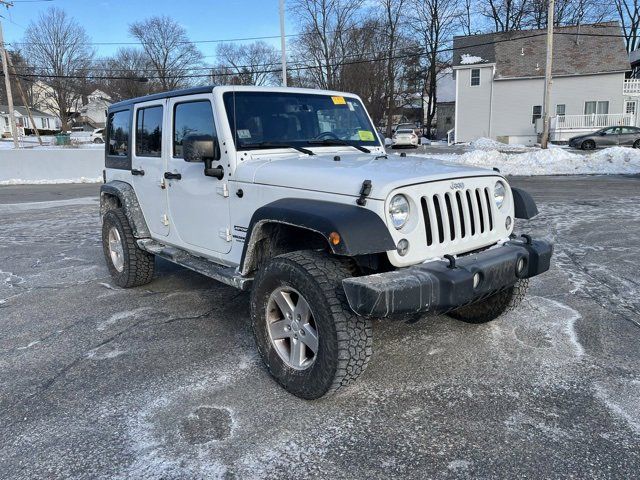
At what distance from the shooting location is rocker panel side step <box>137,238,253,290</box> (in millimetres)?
3833

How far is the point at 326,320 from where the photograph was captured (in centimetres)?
297

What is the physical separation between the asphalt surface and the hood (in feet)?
3.89

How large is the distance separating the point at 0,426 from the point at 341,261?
223 cm

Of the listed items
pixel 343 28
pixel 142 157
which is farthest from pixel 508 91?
pixel 142 157

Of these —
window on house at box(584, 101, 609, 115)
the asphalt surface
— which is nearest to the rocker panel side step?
the asphalt surface

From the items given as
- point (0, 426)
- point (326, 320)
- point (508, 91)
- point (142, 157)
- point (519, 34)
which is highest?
point (519, 34)

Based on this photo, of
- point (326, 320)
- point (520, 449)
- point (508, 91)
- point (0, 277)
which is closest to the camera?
point (520, 449)

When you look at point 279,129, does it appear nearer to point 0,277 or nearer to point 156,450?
point 156,450

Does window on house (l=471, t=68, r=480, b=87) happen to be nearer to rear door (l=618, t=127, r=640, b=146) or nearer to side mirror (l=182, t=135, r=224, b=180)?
rear door (l=618, t=127, r=640, b=146)

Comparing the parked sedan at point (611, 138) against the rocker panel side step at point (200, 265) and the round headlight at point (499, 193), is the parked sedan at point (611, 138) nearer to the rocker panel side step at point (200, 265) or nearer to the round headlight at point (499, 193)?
the round headlight at point (499, 193)

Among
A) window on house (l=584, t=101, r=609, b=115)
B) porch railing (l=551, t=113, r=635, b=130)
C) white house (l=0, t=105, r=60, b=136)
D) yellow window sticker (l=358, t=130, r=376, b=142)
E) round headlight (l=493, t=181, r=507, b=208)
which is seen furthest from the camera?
white house (l=0, t=105, r=60, b=136)

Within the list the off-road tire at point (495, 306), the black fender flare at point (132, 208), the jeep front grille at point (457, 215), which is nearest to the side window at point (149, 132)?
the black fender flare at point (132, 208)

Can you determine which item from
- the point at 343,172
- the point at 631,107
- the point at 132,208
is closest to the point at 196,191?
the point at 132,208

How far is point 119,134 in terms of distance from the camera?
5980 mm
